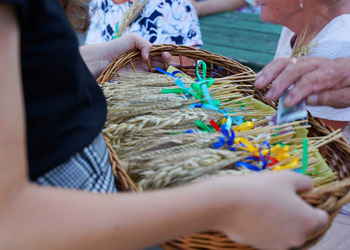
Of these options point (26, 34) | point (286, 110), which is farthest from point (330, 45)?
point (26, 34)

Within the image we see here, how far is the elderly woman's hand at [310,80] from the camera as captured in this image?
924mm

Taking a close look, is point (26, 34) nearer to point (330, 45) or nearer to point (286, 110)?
point (286, 110)

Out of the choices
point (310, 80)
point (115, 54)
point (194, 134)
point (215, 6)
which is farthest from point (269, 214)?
point (215, 6)

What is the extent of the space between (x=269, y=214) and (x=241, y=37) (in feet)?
7.28

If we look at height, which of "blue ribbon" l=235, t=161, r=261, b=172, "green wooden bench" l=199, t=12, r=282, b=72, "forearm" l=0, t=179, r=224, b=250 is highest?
"forearm" l=0, t=179, r=224, b=250

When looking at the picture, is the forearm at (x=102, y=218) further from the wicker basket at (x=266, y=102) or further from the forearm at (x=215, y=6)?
the forearm at (x=215, y=6)

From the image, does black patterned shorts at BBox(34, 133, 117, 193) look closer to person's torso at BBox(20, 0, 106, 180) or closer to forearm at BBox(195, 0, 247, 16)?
person's torso at BBox(20, 0, 106, 180)

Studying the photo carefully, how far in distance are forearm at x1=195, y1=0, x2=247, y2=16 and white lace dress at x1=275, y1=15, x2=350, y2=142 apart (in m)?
1.88

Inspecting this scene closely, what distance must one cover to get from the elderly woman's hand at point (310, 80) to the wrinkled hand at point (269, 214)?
397 millimetres

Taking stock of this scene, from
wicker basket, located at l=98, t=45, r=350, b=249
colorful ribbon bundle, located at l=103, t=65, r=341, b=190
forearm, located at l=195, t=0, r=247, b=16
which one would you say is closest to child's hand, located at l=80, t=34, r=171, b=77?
wicker basket, located at l=98, t=45, r=350, b=249

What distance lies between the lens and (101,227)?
1.56 feet

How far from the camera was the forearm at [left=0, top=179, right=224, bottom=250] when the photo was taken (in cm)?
45

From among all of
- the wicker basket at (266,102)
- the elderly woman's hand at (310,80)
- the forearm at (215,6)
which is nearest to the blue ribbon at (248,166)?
the wicker basket at (266,102)

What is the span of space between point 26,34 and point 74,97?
0.43 feet
